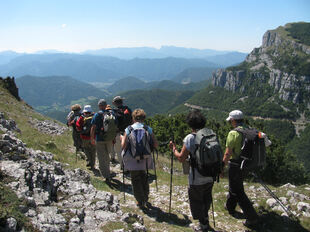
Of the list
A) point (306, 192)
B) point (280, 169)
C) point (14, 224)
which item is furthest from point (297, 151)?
point (14, 224)

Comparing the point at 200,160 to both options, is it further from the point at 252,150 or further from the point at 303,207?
the point at 303,207

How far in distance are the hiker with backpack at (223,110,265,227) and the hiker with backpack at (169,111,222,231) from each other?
84 centimetres

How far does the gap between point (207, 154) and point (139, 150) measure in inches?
79.3

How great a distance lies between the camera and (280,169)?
93.9 feet

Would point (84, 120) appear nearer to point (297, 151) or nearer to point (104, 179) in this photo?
point (104, 179)

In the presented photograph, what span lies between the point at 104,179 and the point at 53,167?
A: 2668mm

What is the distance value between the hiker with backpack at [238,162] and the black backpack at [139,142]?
83.4 inches

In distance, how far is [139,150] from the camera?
6.13 m

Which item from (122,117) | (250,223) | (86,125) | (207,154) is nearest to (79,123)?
(86,125)

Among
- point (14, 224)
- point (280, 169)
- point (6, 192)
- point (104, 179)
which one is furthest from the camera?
point (280, 169)

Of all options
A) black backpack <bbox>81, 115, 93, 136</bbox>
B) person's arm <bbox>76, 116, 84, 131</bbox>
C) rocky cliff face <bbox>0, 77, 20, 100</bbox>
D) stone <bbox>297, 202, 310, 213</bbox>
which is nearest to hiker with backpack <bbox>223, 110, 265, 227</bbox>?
stone <bbox>297, 202, 310, 213</bbox>

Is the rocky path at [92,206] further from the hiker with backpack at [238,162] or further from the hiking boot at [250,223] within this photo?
the hiker with backpack at [238,162]

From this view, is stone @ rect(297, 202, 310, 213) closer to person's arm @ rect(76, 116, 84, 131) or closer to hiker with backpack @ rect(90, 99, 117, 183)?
hiker with backpack @ rect(90, 99, 117, 183)

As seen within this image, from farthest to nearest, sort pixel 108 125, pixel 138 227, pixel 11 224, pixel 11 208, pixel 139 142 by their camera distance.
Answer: pixel 108 125
pixel 139 142
pixel 138 227
pixel 11 208
pixel 11 224
